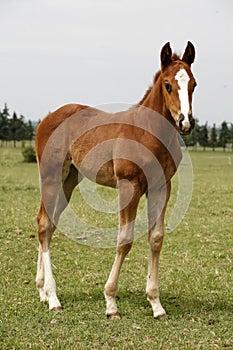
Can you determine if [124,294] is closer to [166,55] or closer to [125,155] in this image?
[125,155]

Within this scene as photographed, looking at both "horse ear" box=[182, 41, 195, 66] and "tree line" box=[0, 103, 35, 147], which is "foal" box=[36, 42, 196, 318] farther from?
"tree line" box=[0, 103, 35, 147]

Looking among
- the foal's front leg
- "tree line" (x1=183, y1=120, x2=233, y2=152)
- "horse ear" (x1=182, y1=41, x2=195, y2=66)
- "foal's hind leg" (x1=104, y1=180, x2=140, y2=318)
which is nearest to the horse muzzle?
"horse ear" (x1=182, y1=41, x2=195, y2=66)

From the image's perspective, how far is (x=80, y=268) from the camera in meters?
7.77

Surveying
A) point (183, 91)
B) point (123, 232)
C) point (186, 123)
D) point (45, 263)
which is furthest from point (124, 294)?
point (183, 91)

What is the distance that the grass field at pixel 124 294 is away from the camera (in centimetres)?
500

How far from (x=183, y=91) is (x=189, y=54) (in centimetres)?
66

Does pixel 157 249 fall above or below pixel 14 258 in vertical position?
above

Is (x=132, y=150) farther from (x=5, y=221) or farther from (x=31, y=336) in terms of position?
(x=5, y=221)

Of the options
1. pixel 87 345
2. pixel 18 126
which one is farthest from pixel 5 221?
pixel 18 126

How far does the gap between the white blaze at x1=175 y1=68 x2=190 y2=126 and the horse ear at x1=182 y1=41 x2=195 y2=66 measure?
0.37 m

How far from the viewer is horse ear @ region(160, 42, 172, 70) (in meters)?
5.23

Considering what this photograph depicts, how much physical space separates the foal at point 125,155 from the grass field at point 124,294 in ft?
0.96

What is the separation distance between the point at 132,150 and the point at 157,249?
1204mm

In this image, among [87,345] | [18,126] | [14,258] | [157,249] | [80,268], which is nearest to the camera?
[87,345]
